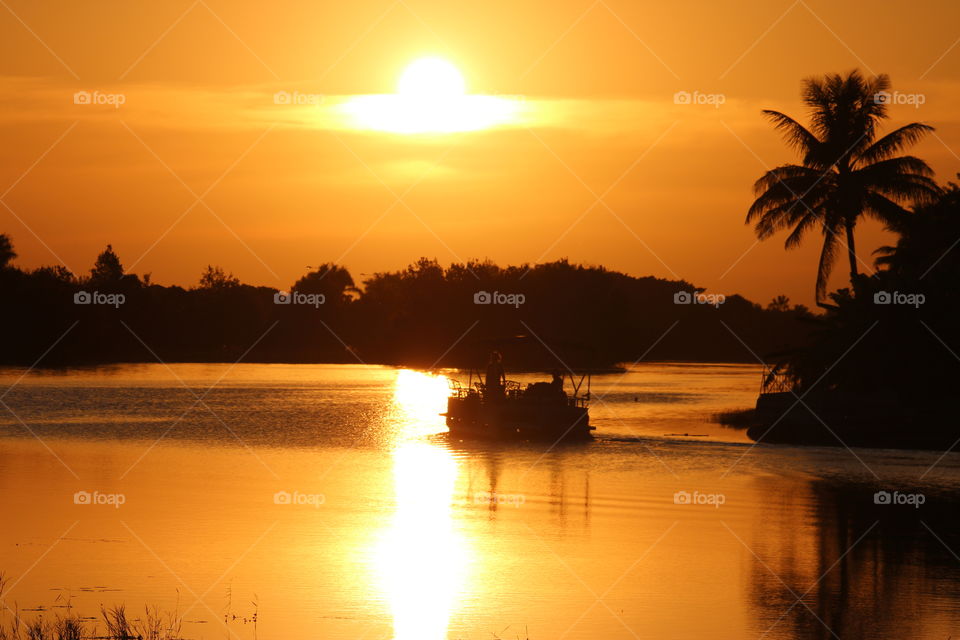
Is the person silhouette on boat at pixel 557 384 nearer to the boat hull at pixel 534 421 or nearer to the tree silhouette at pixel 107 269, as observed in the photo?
the boat hull at pixel 534 421

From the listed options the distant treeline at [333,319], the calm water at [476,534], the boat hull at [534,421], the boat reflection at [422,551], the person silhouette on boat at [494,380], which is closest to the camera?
the boat reflection at [422,551]

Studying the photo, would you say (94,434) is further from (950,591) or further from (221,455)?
(950,591)

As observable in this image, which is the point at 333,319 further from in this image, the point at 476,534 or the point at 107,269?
the point at 476,534

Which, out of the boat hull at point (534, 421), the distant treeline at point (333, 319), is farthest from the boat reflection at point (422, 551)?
the distant treeline at point (333, 319)

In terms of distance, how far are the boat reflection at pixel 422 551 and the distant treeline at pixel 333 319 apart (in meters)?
92.2

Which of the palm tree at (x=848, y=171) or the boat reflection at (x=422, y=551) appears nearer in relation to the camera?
the boat reflection at (x=422, y=551)

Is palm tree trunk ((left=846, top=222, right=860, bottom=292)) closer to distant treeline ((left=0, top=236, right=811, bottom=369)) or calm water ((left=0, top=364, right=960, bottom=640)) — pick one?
calm water ((left=0, top=364, right=960, bottom=640))

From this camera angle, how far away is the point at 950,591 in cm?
1998

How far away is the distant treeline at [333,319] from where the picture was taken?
→ 132 meters

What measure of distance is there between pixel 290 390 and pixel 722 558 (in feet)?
225

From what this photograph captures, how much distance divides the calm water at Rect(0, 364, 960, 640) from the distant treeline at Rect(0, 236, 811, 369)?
3325 inches

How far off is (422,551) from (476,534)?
266 centimetres

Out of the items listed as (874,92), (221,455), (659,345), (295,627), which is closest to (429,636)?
(295,627)

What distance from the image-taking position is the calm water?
58.7ft
